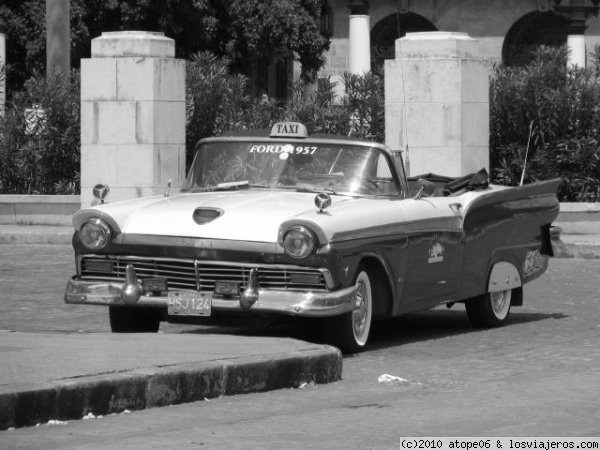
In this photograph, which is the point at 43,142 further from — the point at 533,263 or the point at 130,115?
the point at 533,263

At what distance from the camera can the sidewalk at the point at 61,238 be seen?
1955 centimetres

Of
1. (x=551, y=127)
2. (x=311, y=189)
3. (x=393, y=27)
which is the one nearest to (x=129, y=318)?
(x=311, y=189)

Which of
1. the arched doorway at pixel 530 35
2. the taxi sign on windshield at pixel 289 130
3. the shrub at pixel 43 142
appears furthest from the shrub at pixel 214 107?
the arched doorway at pixel 530 35

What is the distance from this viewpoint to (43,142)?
76.6 ft

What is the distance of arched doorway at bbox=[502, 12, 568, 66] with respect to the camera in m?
41.4

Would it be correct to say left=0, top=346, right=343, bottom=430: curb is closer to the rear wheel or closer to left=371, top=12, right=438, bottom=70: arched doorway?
the rear wheel

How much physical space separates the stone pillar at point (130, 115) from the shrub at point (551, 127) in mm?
4725

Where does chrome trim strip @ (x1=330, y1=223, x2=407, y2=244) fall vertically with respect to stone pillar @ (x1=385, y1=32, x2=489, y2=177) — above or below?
below

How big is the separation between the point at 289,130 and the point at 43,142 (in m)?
12.0

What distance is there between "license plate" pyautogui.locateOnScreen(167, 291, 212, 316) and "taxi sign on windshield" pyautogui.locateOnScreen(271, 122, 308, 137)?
1.96 metres

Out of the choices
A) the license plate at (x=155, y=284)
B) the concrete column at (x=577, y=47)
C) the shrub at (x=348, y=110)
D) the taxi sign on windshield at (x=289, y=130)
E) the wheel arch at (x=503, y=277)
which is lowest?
the wheel arch at (x=503, y=277)

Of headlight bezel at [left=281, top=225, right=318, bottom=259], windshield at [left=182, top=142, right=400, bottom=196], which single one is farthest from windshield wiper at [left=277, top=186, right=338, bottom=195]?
headlight bezel at [left=281, top=225, right=318, bottom=259]

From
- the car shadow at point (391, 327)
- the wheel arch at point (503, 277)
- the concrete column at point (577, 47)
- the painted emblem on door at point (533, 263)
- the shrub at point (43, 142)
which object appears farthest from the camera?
the concrete column at point (577, 47)

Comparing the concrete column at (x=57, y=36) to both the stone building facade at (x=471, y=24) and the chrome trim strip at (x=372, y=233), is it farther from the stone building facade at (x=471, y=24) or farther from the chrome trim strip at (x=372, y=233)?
the stone building facade at (x=471, y=24)
